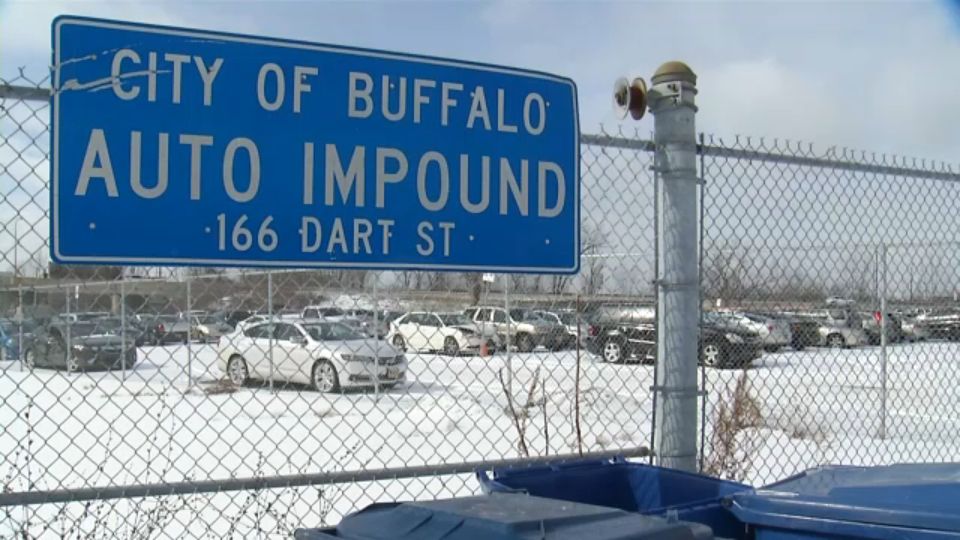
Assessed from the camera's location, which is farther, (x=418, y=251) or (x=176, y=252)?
(x=418, y=251)

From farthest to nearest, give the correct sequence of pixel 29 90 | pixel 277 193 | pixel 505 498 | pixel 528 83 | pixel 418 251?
pixel 528 83, pixel 418 251, pixel 277 193, pixel 29 90, pixel 505 498

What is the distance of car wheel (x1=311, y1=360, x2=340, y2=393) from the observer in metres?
12.8

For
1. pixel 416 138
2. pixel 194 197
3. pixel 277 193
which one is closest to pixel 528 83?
pixel 416 138

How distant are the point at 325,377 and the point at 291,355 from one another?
705 mm

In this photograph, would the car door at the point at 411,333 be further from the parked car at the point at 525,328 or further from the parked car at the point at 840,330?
the parked car at the point at 840,330

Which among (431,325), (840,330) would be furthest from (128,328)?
(840,330)

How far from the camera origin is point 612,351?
40.4 ft

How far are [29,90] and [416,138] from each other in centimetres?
121

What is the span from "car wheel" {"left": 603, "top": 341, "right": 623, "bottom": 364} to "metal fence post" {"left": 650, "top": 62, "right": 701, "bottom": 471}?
792 centimetres

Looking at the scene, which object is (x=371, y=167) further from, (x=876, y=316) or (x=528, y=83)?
(x=876, y=316)

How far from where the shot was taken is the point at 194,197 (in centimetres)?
252

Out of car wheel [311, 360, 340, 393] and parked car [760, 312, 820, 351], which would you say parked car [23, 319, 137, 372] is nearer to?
car wheel [311, 360, 340, 393]

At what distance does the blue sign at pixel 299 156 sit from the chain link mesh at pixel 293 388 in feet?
1.06

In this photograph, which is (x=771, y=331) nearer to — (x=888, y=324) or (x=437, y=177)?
(x=888, y=324)
